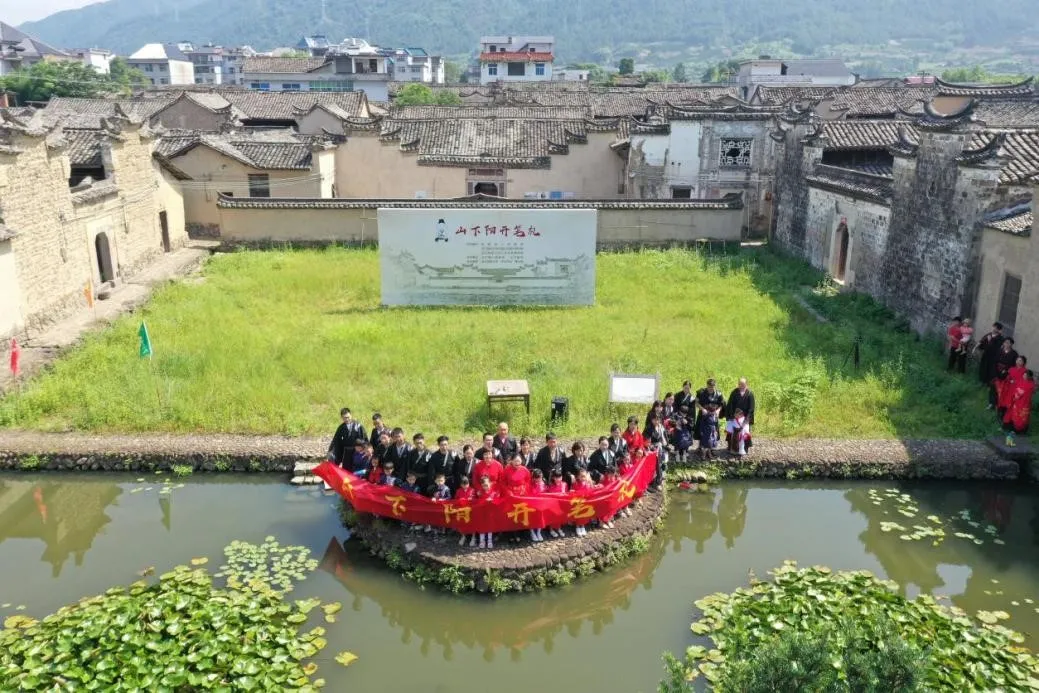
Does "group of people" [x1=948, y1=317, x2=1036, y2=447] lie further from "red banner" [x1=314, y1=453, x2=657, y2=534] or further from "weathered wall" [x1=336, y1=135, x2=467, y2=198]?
"weathered wall" [x1=336, y1=135, x2=467, y2=198]

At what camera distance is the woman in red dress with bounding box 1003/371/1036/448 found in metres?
13.0

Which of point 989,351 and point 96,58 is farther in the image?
point 96,58

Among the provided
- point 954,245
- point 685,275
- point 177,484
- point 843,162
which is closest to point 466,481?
A: point 177,484

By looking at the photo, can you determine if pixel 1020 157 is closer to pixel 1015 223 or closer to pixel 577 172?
pixel 1015 223

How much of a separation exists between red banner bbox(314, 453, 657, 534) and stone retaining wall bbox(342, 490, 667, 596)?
0.19m

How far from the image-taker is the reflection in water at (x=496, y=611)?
8.94 m

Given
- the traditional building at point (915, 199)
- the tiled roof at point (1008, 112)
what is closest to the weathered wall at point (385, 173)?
the traditional building at point (915, 199)

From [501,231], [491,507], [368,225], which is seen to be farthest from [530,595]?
[368,225]

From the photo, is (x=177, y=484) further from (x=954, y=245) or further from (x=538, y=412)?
(x=954, y=245)

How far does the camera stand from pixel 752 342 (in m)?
17.3

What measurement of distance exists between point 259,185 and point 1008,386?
84.4ft

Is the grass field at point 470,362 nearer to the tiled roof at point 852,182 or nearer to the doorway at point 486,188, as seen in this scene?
the tiled roof at point 852,182

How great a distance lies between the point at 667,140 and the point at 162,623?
2697 cm

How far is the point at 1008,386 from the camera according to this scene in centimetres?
1318
